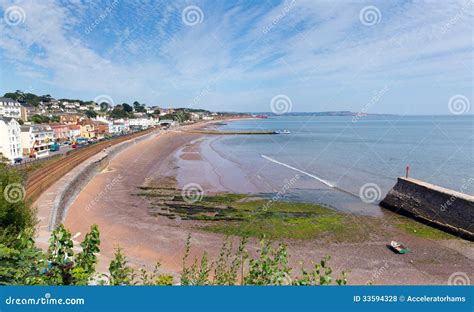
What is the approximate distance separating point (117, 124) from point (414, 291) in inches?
3896

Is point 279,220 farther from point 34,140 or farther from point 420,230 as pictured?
point 34,140

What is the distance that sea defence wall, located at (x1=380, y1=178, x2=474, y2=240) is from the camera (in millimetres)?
15930

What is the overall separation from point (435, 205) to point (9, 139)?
45.6m

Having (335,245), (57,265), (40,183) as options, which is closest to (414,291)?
(57,265)

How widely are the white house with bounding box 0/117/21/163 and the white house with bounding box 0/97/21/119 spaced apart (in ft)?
114

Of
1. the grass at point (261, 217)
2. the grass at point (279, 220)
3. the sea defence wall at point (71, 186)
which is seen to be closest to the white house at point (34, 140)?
the sea defence wall at point (71, 186)

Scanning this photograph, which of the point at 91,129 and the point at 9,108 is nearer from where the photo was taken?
Answer: the point at 91,129

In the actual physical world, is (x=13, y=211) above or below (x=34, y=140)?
below

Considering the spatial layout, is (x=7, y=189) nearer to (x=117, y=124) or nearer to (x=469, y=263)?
(x=469, y=263)

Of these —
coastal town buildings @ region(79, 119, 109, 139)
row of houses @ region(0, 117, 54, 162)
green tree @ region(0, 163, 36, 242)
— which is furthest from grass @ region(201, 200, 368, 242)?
coastal town buildings @ region(79, 119, 109, 139)

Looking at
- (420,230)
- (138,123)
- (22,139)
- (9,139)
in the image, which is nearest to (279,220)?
(420,230)

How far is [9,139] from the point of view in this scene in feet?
127

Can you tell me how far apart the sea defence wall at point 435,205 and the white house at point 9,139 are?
41.6 m

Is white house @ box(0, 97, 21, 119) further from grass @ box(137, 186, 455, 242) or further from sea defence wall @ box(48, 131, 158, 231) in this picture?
grass @ box(137, 186, 455, 242)
